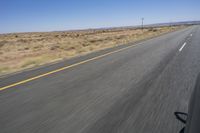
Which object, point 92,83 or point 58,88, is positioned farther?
point 92,83

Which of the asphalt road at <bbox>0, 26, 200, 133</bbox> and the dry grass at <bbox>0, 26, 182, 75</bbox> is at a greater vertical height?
the asphalt road at <bbox>0, 26, 200, 133</bbox>

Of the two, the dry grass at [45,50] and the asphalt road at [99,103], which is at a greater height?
the asphalt road at [99,103]

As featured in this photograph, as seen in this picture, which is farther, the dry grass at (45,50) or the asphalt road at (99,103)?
the dry grass at (45,50)

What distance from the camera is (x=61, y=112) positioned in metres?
4.16

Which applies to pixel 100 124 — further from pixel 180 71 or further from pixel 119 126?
pixel 180 71

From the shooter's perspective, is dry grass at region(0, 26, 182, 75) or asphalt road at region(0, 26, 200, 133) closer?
asphalt road at region(0, 26, 200, 133)

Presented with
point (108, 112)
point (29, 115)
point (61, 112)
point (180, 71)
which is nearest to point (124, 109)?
point (108, 112)

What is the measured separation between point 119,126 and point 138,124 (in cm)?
36

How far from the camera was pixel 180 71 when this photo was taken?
7.44m

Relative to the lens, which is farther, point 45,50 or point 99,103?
point 45,50

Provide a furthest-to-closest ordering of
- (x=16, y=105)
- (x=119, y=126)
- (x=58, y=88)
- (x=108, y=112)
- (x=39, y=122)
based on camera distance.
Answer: (x=58, y=88), (x=16, y=105), (x=108, y=112), (x=39, y=122), (x=119, y=126)

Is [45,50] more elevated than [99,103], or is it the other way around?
[99,103]

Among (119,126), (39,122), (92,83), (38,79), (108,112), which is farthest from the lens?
(38,79)

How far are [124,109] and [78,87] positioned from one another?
2264 millimetres
